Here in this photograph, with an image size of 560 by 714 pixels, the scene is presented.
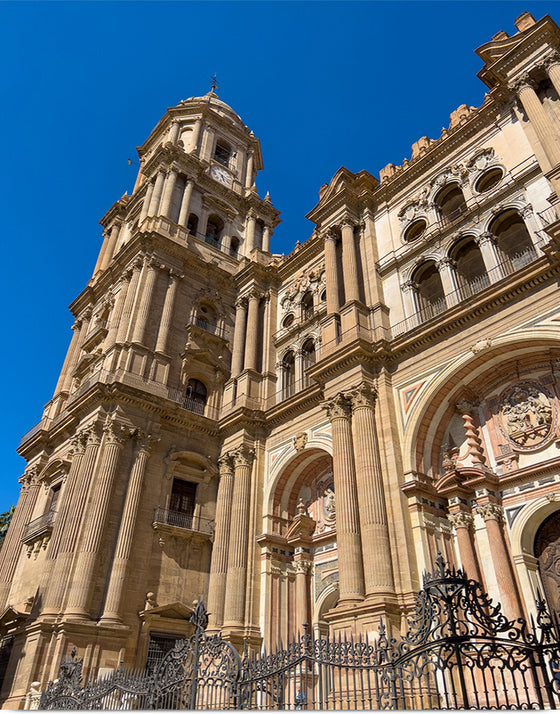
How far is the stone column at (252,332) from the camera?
Answer: 954 inches

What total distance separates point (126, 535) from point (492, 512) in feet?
39.1

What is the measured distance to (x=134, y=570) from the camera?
18578 millimetres

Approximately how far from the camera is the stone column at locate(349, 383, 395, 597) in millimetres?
14117

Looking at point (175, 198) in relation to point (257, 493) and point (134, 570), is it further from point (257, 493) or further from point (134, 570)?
point (134, 570)

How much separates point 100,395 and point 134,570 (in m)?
6.51

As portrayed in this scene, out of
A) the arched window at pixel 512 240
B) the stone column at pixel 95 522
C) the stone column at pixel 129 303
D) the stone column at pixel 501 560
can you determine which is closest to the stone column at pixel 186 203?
the stone column at pixel 129 303

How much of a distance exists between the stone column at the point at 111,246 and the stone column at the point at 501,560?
25.8 meters

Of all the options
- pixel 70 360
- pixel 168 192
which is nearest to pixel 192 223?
pixel 168 192

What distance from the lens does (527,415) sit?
48.0 feet

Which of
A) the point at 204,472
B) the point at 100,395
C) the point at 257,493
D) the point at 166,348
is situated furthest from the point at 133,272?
the point at 257,493

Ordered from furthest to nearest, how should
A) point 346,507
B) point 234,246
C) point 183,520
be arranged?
point 234,246 < point 183,520 < point 346,507

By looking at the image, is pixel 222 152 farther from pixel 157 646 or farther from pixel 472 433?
pixel 157 646

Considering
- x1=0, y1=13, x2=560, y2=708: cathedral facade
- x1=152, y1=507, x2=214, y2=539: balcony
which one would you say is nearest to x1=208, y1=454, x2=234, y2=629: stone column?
x1=0, y1=13, x2=560, y2=708: cathedral facade

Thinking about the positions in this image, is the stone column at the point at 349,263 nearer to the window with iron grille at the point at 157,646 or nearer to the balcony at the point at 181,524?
the balcony at the point at 181,524
